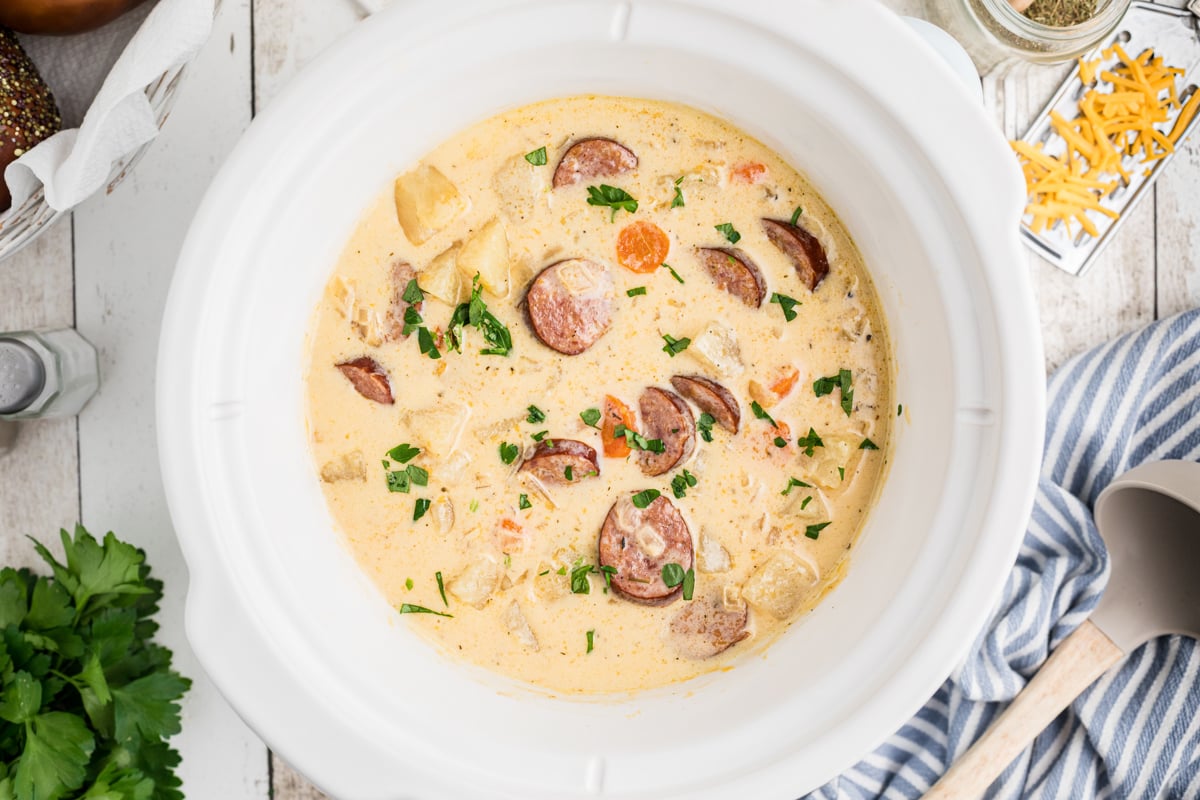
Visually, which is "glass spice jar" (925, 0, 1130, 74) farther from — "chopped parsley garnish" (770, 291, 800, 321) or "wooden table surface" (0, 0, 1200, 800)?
"chopped parsley garnish" (770, 291, 800, 321)

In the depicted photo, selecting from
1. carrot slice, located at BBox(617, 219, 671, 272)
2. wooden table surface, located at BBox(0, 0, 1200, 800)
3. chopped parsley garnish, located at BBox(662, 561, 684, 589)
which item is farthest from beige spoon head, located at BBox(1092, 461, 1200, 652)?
carrot slice, located at BBox(617, 219, 671, 272)

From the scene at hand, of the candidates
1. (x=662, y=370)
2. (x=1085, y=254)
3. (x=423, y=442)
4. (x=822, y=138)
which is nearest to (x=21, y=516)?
(x=423, y=442)

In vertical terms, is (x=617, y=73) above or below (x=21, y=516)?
above

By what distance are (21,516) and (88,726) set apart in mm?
391

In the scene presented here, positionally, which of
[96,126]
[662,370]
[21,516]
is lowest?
[21,516]

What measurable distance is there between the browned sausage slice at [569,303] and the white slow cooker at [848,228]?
0.82 feet

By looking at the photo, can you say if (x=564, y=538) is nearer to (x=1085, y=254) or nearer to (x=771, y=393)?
(x=771, y=393)

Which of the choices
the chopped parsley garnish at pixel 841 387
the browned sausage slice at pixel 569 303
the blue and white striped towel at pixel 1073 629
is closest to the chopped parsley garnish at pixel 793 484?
the chopped parsley garnish at pixel 841 387

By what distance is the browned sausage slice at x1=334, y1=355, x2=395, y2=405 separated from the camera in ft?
4.92

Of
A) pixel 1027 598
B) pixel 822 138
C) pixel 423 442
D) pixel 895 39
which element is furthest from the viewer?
pixel 1027 598

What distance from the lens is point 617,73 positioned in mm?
1423

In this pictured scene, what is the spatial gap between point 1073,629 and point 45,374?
5.49 ft

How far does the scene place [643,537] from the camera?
1.50 metres

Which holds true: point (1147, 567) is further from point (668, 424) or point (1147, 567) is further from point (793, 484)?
point (668, 424)
